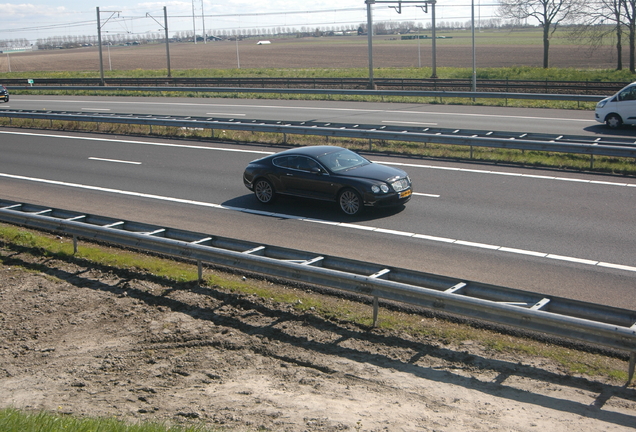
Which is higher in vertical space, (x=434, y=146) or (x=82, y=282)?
(x=434, y=146)

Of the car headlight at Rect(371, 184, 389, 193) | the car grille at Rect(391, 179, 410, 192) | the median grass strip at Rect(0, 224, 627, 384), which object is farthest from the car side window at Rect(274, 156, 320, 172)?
the median grass strip at Rect(0, 224, 627, 384)

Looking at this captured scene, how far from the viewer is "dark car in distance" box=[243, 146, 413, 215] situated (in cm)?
1353

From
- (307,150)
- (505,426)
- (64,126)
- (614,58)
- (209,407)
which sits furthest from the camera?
(614,58)

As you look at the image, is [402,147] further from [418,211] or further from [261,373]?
[261,373]

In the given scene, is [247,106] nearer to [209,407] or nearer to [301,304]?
[301,304]

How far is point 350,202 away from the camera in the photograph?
1372 centimetres

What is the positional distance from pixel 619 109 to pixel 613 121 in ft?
1.73

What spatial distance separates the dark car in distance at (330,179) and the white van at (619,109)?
1342 centimetres

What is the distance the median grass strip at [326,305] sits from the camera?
731cm

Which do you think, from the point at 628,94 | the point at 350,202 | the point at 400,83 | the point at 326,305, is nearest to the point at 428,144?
the point at 628,94

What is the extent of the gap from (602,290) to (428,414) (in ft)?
14.8

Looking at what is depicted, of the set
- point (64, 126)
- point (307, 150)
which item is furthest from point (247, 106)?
point (307, 150)

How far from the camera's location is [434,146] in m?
21.5

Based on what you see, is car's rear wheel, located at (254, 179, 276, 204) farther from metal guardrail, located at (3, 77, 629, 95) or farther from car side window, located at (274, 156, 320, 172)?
metal guardrail, located at (3, 77, 629, 95)
